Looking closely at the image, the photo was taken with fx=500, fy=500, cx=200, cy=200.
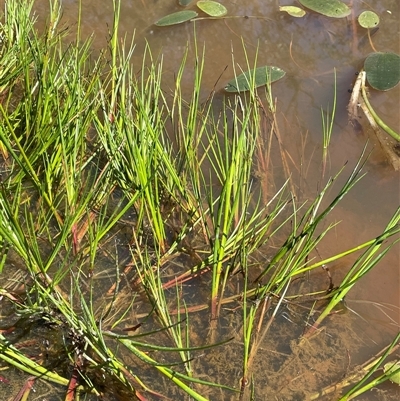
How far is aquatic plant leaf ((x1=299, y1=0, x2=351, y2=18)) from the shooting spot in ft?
6.81

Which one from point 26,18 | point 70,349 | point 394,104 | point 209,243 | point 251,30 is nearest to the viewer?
point 70,349

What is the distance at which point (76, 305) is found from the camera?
1137 mm

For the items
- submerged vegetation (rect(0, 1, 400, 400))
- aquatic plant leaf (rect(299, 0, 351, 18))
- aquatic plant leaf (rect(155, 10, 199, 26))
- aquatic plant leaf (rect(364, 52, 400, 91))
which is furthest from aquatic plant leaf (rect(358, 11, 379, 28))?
submerged vegetation (rect(0, 1, 400, 400))

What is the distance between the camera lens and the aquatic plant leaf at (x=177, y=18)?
199cm

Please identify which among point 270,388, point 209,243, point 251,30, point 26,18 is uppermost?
point 26,18

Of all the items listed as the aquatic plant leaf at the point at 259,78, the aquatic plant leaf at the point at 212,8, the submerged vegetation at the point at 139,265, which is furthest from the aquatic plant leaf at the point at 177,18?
the submerged vegetation at the point at 139,265

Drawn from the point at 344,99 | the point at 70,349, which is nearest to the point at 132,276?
the point at 70,349

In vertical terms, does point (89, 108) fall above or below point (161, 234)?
above

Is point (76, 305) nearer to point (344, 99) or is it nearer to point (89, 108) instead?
point (89, 108)

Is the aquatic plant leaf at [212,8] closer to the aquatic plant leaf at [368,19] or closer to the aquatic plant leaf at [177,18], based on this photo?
the aquatic plant leaf at [177,18]

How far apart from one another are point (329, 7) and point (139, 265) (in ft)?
4.81

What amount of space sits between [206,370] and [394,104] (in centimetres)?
121

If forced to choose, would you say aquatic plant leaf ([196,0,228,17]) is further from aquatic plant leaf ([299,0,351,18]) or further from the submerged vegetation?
the submerged vegetation

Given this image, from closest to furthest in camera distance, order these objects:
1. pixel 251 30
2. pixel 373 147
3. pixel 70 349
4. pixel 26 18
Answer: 1. pixel 70 349
2. pixel 26 18
3. pixel 373 147
4. pixel 251 30
